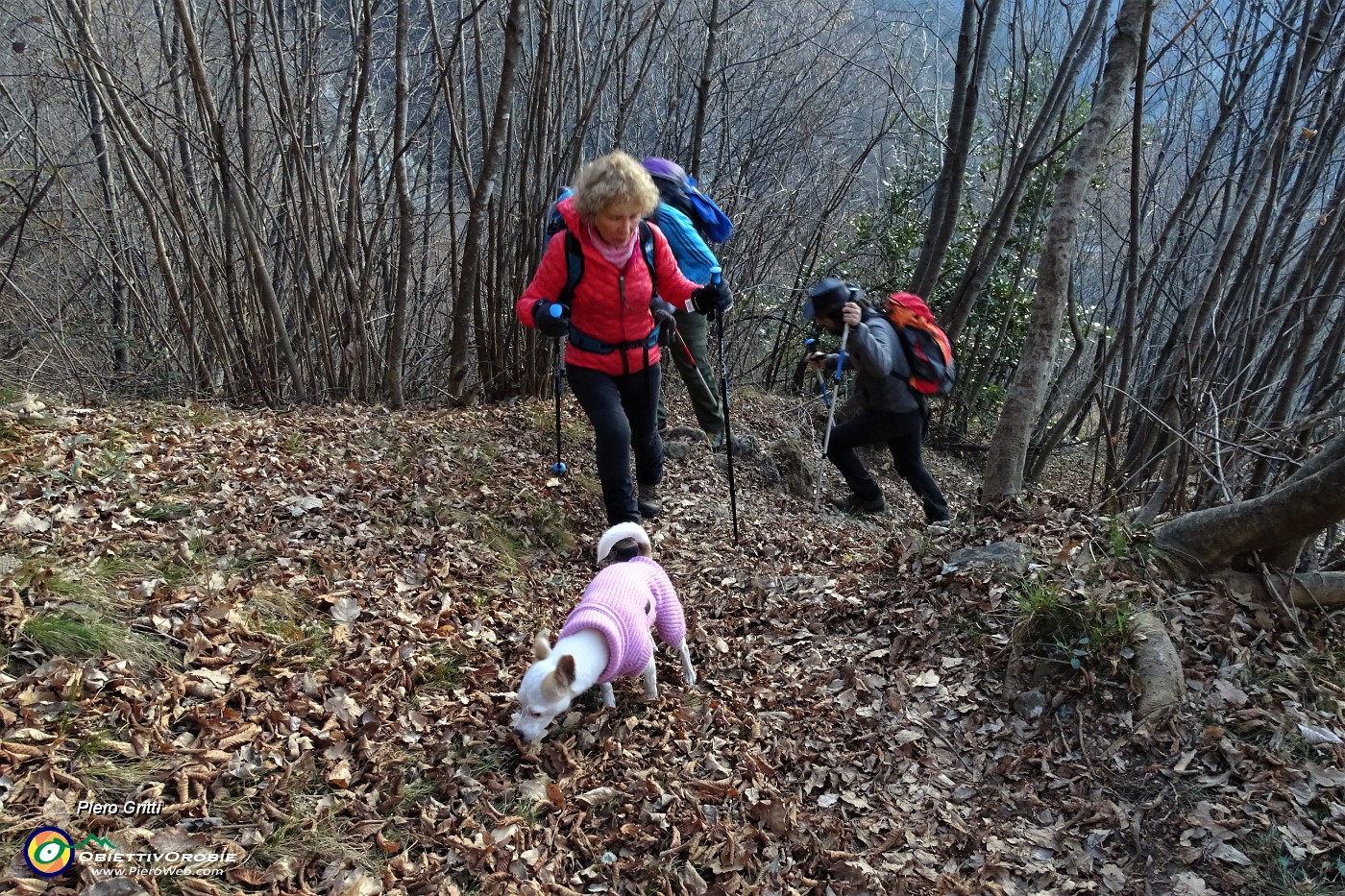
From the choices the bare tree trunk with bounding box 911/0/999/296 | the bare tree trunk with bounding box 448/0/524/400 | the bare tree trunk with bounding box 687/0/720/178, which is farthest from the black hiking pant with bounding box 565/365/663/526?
the bare tree trunk with bounding box 911/0/999/296

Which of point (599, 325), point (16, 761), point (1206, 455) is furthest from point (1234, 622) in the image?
point (16, 761)

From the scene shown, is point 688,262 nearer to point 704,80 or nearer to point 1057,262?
point 1057,262

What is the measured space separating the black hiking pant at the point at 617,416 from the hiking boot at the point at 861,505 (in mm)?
2338

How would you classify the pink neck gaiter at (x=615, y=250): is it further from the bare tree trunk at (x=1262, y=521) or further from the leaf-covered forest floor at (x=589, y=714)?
the bare tree trunk at (x=1262, y=521)

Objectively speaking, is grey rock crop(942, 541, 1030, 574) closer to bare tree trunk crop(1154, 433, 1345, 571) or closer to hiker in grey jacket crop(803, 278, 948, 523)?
bare tree trunk crop(1154, 433, 1345, 571)

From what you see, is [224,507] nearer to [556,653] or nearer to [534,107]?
[556,653]

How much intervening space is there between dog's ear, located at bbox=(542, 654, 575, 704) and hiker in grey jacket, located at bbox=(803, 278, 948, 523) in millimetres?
3322

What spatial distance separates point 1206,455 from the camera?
3.89m

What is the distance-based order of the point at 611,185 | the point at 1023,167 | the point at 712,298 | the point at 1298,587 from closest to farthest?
the point at 1298,587 < the point at 611,185 < the point at 712,298 < the point at 1023,167

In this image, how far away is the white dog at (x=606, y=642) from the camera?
2.81 metres

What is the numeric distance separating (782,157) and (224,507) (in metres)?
9.37

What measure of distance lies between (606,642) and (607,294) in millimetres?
2098

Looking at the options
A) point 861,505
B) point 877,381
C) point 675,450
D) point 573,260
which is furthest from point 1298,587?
point 675,450

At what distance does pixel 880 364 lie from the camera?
17.2 feet
